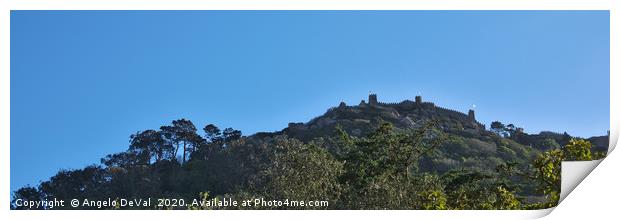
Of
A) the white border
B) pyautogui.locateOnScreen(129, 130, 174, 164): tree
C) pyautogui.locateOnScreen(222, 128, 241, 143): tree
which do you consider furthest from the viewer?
pyautogui.locateOnScreen(222, 128, 241, 143): tree

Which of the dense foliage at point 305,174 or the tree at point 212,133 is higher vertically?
the tree at point 212,133

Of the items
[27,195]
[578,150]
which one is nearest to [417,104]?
[578,150]

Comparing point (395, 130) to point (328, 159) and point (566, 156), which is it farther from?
point (566, 156)

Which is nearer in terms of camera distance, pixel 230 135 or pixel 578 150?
pixel 578 150

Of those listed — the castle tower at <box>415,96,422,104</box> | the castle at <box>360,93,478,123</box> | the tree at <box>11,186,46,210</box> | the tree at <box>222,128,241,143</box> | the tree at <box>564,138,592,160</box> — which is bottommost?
the tree at <box>11,186,46,210</box>

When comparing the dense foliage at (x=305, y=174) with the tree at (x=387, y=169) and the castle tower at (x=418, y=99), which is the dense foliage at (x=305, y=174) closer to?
the tree at (x=387, y=169)

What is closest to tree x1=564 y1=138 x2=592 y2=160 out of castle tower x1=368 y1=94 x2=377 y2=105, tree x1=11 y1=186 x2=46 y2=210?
castle tower x1=368 y1=94 x2=377 y2=105

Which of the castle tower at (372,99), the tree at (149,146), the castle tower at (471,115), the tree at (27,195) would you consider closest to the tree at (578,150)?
the castle tower at (471,115)

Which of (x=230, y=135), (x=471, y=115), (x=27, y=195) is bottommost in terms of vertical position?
(x=27, y=195)

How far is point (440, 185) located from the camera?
20234mm

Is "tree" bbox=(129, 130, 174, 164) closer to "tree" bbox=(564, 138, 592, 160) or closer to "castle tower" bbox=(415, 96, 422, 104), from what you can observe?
"castle tower" bbox=(415, 96, 422, 104)

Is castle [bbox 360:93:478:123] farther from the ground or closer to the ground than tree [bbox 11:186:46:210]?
farther from the ground
